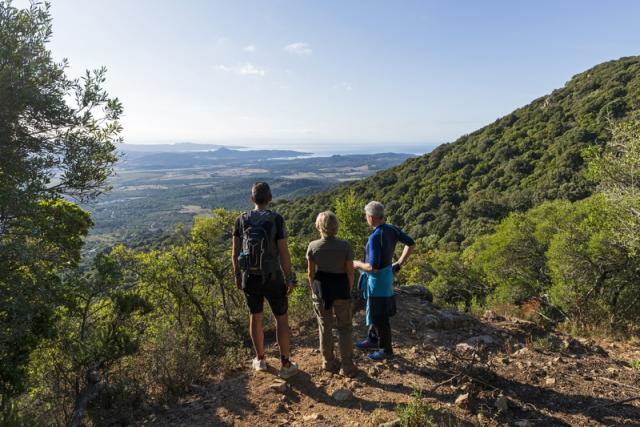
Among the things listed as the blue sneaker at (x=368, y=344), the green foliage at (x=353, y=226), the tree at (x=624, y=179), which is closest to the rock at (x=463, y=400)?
the blue sneaker at (x=368, y=344)

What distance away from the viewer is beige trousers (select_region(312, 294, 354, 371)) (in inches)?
173

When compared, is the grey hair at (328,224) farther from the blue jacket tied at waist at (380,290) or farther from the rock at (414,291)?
the rock at (414,291)

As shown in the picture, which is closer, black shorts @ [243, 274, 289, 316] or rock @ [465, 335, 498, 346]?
black shorts @ [243, 274, 289, 316]

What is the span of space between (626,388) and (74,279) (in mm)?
7432

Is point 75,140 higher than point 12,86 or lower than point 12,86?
lower

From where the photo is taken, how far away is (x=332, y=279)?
4395 millimetres

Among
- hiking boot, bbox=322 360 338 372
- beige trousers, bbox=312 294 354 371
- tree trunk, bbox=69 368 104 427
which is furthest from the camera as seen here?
hiking boot, bbox=322 360 338 372

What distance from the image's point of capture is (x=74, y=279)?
218 inches

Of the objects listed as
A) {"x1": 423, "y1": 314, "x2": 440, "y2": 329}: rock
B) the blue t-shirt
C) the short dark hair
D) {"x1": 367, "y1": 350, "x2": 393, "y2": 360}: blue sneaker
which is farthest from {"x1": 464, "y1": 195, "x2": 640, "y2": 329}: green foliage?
the short dark hair

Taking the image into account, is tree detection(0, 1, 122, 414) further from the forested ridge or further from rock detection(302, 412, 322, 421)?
rock detection(302, 412, 322, 421)

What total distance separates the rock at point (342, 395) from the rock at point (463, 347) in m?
2.07

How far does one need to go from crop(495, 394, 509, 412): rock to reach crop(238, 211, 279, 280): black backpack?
2720 mm

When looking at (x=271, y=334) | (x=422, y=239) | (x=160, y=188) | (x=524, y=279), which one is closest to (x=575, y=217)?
(x=524, y=279)

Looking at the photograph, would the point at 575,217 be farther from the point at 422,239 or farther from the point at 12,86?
the point at 422,239
